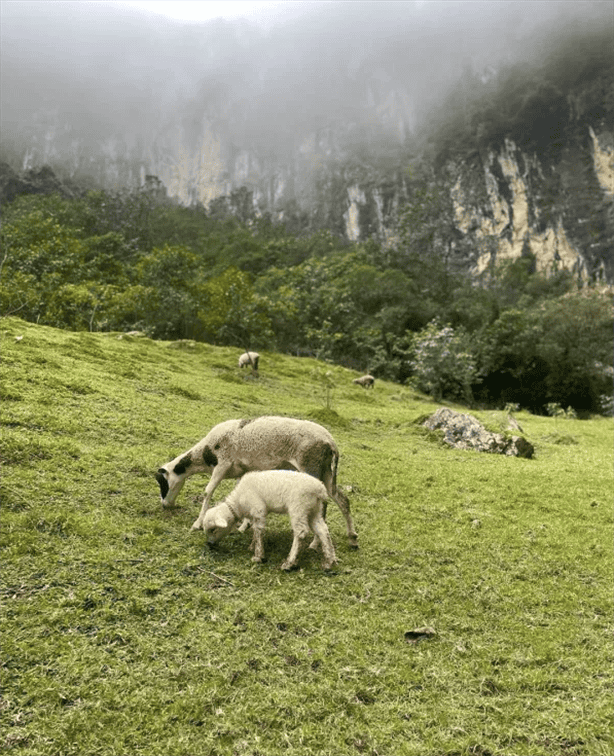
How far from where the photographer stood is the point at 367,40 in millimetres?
161875

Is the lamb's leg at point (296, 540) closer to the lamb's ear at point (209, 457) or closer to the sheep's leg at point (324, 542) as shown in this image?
the sheep's leg at point (324, 542)

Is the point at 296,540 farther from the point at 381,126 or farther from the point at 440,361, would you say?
the point at 381,126

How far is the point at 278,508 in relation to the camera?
604cm

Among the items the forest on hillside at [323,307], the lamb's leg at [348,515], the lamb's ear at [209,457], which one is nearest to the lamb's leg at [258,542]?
the lamb's leg at [348,515]

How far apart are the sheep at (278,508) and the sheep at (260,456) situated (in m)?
0.62

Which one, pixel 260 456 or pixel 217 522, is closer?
pixel 217 522

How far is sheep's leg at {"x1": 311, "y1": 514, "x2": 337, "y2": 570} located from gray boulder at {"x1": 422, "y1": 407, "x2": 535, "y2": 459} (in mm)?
10324

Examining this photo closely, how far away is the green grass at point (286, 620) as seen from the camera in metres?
3.72

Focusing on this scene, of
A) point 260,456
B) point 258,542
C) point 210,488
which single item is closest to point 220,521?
point 258,542

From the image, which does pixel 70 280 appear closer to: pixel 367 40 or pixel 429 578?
pixel 429 578

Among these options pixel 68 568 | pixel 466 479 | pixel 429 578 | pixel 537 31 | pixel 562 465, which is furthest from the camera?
pixel 537 31

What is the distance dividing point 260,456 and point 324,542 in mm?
1647

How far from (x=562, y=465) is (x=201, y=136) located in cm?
14632

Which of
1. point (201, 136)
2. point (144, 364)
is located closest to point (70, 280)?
point (144, 364)
